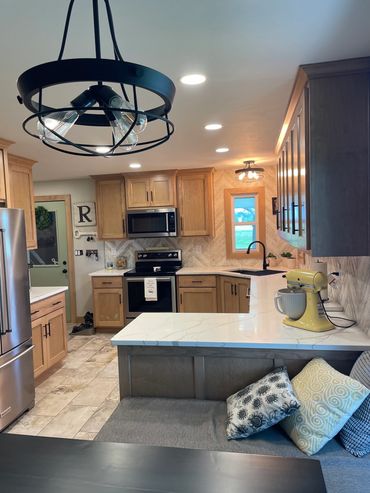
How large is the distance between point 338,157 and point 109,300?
157 inches

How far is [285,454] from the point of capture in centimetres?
160

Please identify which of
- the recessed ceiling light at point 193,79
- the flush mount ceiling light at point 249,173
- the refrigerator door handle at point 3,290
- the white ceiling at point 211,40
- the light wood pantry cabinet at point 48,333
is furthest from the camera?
the flush mount ceiling light at point 249,173

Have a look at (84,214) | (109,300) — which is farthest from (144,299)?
(84,214)

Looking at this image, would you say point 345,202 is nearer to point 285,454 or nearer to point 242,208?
point 285,454

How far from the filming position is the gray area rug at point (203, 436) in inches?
58.2

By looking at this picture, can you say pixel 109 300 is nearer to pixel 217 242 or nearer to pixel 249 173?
pixel 217 242

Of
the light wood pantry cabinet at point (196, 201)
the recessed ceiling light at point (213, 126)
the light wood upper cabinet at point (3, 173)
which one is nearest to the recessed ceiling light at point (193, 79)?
the recessed ceiling light at point (213, 126)

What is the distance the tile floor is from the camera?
2805mm

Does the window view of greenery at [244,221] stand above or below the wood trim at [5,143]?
below

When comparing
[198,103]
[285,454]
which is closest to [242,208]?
[198,103]

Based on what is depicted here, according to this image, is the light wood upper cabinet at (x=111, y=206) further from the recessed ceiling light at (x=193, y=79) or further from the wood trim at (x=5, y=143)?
the recessed ceiling light at (x=193, y=79)

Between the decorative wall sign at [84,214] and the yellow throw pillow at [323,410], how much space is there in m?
4.58

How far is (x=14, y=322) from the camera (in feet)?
9.32

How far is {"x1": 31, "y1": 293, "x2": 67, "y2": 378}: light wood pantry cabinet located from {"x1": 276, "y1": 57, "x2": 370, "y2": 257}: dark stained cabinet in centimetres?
276
